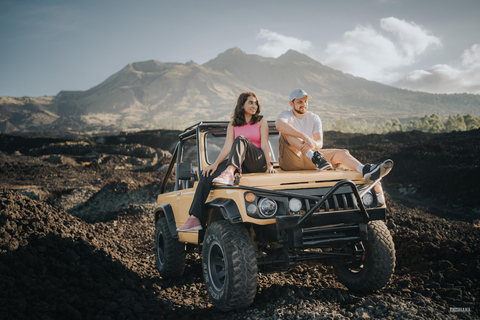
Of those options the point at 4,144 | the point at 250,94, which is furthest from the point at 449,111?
the point at 250,94

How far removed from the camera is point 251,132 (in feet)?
15.9

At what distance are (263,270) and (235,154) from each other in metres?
1.38

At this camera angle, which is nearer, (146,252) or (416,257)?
(416,257)

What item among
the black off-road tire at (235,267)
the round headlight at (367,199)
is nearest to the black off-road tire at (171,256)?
the black off-road tire at (235,267)

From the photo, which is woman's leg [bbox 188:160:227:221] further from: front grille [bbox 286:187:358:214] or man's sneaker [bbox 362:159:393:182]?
man's sneaker [bbox 362:159:393:182]

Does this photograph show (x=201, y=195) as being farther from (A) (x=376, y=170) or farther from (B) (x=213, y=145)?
(A) (x=376, y=170)

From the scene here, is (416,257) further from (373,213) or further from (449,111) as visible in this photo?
(449,111)

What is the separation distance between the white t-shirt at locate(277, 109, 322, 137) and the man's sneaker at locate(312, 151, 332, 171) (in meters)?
0.79

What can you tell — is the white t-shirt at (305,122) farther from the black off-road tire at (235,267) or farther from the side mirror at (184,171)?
the black off-road tire at (235,267)

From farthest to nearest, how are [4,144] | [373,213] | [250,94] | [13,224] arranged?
[4,144], [13,224], [250,94], [373,213]

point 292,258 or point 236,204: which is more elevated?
point 236,204

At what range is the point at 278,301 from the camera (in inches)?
157

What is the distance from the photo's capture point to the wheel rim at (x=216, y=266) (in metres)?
4.05

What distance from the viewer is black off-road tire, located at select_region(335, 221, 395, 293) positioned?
4055 millimetres
